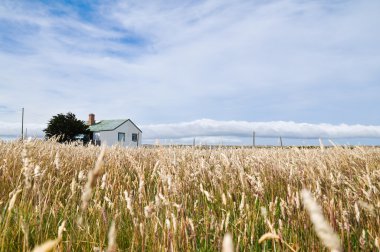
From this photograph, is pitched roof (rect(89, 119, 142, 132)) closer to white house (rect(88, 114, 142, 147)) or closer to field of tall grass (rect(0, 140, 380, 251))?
white house (rect(88, 114, 142, 147))

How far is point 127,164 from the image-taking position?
799cm

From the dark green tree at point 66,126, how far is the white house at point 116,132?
5.64 m

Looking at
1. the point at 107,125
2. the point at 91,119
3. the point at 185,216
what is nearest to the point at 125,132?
the point at 107,125

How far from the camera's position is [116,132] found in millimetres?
64875

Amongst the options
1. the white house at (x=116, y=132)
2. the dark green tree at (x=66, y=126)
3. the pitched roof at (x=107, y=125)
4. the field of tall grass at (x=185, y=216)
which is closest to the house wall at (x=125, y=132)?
the white house at (x=116, y=132)

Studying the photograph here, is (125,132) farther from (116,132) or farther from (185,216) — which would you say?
(185,216)

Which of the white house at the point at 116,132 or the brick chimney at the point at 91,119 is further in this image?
the brick chimney at the point at 91,119

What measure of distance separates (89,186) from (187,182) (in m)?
3.35

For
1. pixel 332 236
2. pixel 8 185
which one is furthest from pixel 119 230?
pixel 332 236

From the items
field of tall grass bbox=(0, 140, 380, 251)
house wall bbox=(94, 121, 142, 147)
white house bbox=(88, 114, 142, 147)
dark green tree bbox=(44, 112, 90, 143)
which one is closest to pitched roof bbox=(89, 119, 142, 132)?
white house bbox=(88, 114, 142, 147)

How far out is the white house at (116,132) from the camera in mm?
64125

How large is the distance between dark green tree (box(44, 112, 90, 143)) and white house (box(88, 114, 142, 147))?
18.5ft

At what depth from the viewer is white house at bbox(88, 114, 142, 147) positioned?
6412 centimetres

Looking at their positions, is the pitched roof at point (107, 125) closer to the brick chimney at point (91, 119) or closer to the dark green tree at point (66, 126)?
the brick chimney at point (91, 119)
